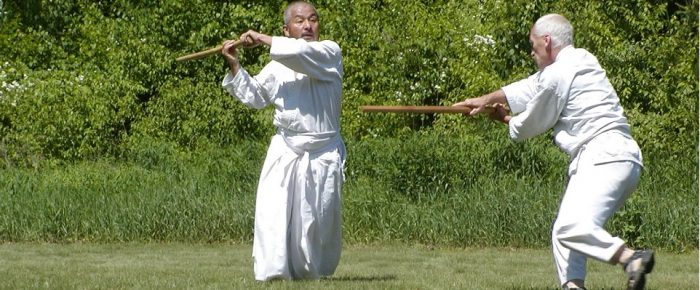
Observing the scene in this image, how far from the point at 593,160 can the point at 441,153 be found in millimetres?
7299

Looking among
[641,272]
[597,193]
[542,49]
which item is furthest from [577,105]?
[641,272]

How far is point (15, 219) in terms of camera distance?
14422mm

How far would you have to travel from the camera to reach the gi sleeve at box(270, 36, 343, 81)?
941cm

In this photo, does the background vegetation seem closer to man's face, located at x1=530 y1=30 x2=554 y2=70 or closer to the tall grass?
the tall grass

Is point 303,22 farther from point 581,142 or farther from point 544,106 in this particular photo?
Result: point 581,142

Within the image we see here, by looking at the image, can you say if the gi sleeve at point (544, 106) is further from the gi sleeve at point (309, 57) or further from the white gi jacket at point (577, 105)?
the gi sleeve at point (309, 57)

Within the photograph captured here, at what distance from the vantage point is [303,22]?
9688mm

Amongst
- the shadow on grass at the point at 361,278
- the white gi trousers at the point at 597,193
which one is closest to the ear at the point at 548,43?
the white gi trousers at the point at 597,193

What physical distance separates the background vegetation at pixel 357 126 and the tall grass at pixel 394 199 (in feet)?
0.07

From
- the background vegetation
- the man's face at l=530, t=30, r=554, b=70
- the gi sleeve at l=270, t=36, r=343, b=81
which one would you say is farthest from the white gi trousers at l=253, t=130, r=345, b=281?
the background vegetation

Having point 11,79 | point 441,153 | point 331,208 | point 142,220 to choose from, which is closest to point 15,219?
point 142,220

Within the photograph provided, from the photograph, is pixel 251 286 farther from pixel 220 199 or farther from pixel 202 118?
pixel 202 118

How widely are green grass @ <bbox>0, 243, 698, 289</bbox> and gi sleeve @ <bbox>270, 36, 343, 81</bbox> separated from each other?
140cm

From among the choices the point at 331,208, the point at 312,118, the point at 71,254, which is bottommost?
the point at 71,254
